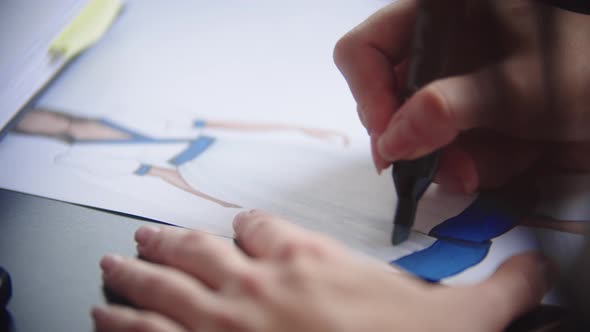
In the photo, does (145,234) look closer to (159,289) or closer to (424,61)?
(159,289)

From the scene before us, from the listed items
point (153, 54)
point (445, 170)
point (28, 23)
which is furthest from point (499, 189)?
point (28, 23)

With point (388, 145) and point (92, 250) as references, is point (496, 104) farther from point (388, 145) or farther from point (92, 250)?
point (92, 250)

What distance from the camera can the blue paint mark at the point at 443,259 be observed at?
1.34 ft

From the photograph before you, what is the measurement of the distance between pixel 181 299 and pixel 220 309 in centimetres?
3

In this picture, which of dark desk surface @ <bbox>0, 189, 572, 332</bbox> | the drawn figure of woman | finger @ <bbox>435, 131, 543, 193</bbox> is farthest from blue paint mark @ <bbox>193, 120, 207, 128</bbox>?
finger @ <bbox>435, 131, 543, 193</bbox>

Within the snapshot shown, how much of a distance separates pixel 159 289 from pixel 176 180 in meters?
0.16

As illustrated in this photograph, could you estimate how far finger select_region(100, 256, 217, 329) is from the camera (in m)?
0.36

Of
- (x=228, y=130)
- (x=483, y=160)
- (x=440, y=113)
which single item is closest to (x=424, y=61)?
(x=440, y=113)

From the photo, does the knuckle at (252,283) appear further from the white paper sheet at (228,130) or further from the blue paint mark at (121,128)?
the blue paint mark at (121,128)

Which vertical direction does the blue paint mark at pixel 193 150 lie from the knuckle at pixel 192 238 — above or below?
above

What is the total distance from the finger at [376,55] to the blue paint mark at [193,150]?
16cm

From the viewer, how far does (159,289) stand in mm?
374

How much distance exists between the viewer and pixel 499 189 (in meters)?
0.49

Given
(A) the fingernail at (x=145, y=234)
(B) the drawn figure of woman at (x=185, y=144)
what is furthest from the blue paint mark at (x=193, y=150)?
(A) the fingernail at (x=145, y=234)
